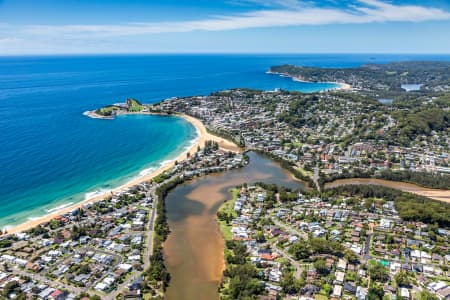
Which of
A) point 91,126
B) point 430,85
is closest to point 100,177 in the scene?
point 91,126

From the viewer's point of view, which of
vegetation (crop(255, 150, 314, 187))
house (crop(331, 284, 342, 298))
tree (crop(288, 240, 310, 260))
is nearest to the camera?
house (crop(331, 284, 342, 298))

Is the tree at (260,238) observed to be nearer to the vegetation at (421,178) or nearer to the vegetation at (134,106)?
the vegetation at (421,178)

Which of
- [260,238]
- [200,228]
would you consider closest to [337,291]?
[260,238]

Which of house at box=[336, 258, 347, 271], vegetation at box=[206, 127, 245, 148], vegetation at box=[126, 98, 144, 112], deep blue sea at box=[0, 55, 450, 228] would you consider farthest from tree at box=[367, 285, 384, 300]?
vegetation at box=[126, 98, 144, 112]

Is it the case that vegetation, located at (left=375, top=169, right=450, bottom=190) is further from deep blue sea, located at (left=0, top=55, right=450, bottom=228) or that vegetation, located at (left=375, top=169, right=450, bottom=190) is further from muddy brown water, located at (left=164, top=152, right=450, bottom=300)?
deep blue sea, located at (left=0, top=55, right=450, bottom=228)

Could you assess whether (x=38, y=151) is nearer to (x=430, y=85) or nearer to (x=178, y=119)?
(x=178, y=119)

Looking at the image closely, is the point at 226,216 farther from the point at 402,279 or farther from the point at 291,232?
the point at 402,279
